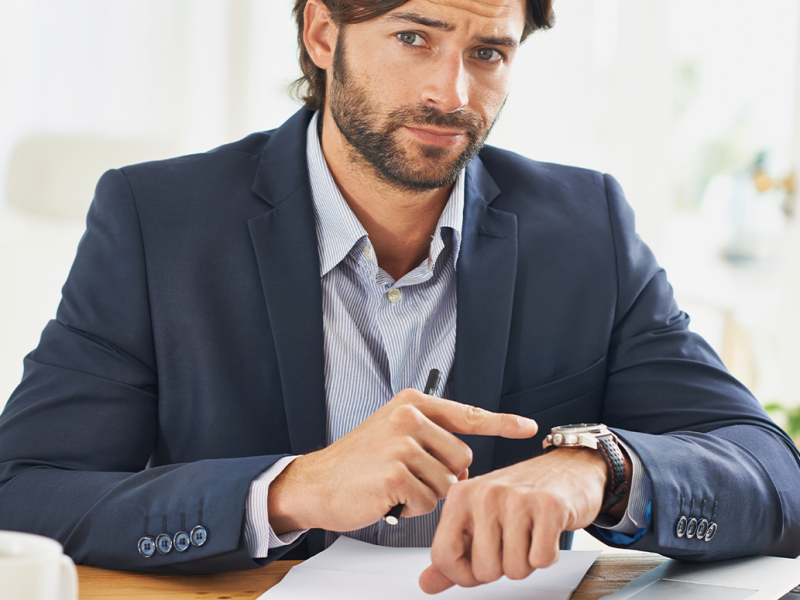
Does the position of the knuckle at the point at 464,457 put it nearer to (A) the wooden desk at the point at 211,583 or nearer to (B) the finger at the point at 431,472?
(B) the finger at the point at 431,472

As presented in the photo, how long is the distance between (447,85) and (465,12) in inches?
4.4

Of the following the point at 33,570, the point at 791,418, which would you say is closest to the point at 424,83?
the point at 33,570

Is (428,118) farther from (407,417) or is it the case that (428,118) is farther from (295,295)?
(407,417)

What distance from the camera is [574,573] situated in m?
0.89

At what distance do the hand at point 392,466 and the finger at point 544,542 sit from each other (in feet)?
0.37

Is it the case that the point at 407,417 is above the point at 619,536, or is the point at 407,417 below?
Answer: above

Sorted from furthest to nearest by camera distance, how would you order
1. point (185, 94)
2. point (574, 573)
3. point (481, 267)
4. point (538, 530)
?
point (185, 94) < point (481, 267) < point (574, 573) < point (538, 530)

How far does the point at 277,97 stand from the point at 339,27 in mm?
1616

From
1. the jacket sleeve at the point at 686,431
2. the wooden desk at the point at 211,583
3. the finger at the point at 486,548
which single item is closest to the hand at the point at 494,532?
the finger at the point at 486,548

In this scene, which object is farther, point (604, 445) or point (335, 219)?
point (335, 219)

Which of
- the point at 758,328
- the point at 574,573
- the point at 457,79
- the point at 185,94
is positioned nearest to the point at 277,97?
the point at 185,94

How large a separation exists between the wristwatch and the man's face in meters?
0.52

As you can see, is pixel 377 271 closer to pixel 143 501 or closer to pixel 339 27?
pixel 339 27

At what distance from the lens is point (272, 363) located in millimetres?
1179
